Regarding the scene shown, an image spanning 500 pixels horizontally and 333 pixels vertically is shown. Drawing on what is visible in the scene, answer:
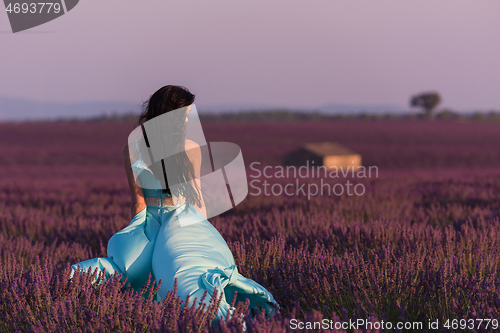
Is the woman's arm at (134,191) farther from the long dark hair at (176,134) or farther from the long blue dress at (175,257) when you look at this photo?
the long dark hair at (176,134)

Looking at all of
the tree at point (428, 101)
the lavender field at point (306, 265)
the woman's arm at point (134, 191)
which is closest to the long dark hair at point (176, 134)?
the woman's arm at point (134, 191)

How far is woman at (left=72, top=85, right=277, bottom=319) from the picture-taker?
1959mm

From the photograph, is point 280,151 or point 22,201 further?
point 280,151

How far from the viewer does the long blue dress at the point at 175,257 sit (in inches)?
76.1

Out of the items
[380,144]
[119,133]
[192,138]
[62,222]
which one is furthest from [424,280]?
[119,133]

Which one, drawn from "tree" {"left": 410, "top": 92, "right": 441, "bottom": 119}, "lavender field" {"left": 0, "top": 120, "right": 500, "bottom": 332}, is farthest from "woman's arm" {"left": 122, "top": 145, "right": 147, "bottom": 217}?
"tree" {"left": 410, "top": 92, "right": 441, "bottom": 119}

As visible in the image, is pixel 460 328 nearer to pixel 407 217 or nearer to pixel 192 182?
pixel 192 182

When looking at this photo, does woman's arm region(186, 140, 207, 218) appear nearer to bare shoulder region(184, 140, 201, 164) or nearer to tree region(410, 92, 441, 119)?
bare shoulder region(184, 140, 201, 164)

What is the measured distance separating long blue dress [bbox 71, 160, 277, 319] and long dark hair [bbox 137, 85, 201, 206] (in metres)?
0.08

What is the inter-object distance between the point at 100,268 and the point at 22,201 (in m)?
5.66

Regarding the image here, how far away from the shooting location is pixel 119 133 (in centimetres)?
2689

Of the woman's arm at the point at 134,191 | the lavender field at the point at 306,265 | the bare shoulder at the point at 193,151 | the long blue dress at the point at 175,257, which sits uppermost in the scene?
the bare shoulder at the point at 193,151

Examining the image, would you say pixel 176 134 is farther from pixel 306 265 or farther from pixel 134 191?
pixel 306 265

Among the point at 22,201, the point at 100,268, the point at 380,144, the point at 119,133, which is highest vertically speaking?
the point at 100,268
